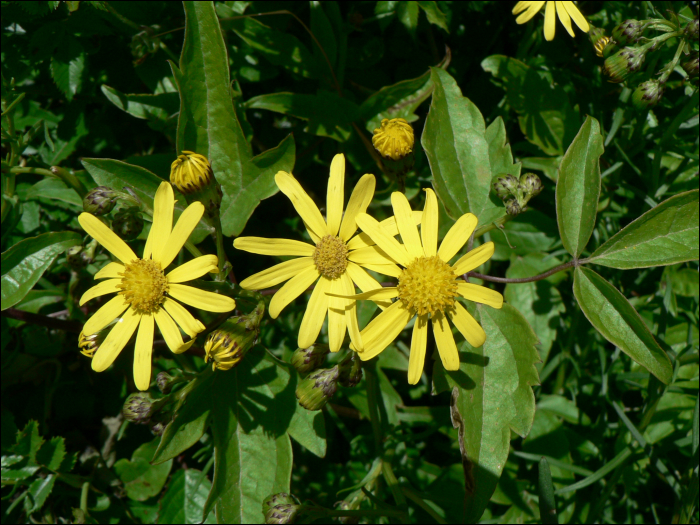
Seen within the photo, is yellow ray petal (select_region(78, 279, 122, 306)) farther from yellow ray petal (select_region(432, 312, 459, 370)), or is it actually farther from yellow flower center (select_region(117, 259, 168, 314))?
yellow ray petal (select_region(432, 312, 459, 370))

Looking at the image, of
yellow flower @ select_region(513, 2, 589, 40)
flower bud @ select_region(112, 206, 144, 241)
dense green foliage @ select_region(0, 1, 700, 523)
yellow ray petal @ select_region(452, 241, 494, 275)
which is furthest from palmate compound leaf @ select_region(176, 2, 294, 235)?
yellow flower @ select_region(513, 2, 589, 40)

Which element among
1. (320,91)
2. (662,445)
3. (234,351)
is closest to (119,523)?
(234,351)

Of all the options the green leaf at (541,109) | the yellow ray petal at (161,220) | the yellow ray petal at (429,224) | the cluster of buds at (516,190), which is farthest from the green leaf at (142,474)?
the green leaf at (541,109)

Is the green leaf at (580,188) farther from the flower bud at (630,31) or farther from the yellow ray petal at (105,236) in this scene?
the yellow ray petal at (105,236)

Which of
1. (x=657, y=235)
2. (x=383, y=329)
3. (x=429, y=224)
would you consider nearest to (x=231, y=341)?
(x=383, y=329)

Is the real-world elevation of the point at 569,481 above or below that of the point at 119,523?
below

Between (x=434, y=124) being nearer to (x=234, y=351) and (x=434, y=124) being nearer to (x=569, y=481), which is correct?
(x=234, y=351)

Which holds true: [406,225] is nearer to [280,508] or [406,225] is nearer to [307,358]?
[307,358]

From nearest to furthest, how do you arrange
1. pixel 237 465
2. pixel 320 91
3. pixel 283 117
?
1. pixel 237 465
2. pixel 320 91
3. pixel 283 117
